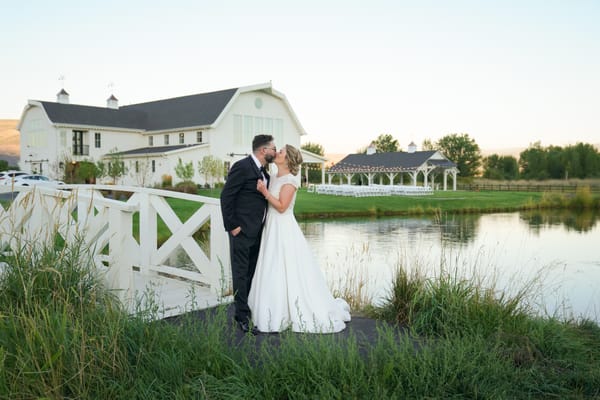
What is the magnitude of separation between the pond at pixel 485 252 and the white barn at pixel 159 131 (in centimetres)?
1822

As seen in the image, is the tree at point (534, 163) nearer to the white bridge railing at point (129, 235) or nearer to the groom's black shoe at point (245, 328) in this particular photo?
the white bridge railing at point (129, 235)

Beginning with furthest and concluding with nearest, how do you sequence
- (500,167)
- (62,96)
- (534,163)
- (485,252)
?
(500,167) < (534,163) < (62,96) < (485,252)

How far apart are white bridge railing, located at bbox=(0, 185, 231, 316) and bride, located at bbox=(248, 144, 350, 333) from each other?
449 millimetres

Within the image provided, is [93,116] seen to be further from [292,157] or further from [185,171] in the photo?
[292,157]

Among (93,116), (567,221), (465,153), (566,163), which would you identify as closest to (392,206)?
(567,221)

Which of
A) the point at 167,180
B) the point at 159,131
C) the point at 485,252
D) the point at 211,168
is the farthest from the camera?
the point at 159,131

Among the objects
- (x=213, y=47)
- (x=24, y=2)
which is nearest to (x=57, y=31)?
(x=24, y=2)

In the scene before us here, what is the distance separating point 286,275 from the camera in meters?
5.28

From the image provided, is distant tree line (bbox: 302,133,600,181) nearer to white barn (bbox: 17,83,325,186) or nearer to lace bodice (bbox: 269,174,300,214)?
white barn (bbox: 17,83,325,186)

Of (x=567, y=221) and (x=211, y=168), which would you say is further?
(x=211, y=168)

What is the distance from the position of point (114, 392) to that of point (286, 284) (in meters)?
2.08

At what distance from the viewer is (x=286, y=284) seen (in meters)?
5.27

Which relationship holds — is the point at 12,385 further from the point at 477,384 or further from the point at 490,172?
the point at 490,172

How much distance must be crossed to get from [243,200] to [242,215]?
0.48 feet
